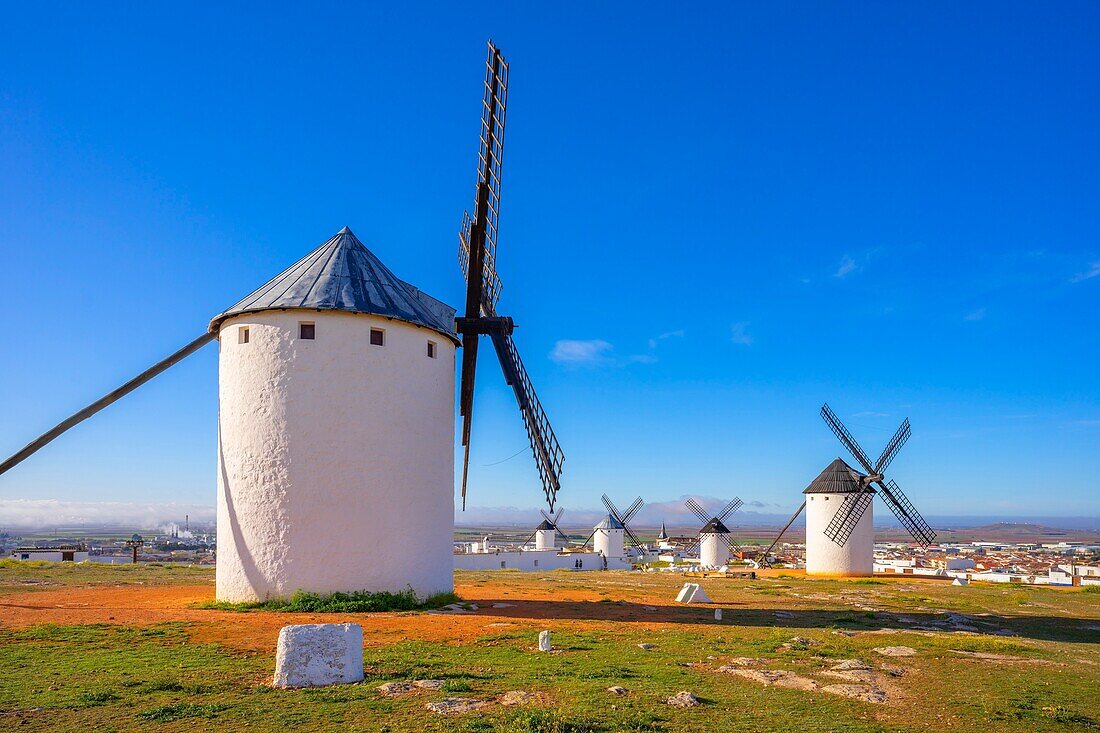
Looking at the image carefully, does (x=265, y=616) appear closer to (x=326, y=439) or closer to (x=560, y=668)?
(x=326, y=439)

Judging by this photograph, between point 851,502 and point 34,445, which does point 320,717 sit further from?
point 851,502

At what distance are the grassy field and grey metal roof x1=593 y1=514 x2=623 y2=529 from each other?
41016 mm

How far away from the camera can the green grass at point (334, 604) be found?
14117mm

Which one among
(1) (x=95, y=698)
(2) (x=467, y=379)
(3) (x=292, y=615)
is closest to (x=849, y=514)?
(2) (x=467, y=379)

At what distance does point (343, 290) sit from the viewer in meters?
15.6

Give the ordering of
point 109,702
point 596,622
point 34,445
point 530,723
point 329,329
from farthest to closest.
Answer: point 34,445, point 329,329, point 596,622, point 109,702, point 530,723

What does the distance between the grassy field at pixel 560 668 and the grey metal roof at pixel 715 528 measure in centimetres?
2924

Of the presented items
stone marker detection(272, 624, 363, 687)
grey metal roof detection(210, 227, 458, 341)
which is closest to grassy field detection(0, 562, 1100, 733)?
stone marker detection(272, 624, 363, 687)

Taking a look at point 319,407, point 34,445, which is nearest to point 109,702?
point 319,407

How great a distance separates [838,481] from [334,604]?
27.0m

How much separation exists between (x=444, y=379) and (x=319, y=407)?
2.94 meters

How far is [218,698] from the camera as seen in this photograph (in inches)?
290

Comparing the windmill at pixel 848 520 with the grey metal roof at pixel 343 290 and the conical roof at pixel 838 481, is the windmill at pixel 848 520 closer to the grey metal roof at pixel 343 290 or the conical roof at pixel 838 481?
the conical roof at pixel 838 481

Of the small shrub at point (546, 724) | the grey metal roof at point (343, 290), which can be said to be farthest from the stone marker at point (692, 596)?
the small shrub at point (546, 724)
